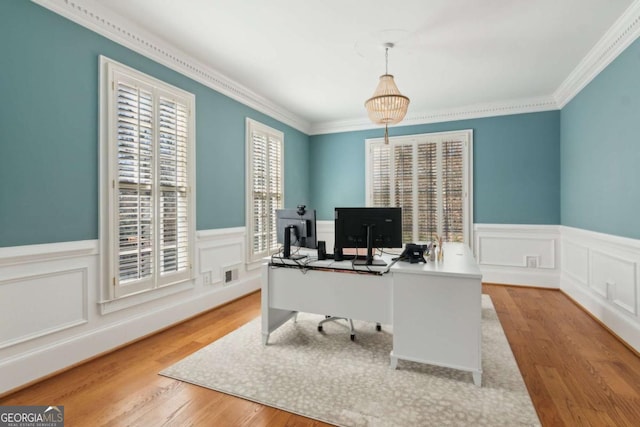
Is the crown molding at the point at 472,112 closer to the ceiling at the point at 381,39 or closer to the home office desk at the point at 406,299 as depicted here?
the ceiling at the point at 381,39

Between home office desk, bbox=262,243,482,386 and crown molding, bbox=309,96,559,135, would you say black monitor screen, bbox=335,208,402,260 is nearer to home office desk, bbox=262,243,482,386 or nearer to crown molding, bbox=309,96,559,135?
home office desk, bbox=262,243,482,386

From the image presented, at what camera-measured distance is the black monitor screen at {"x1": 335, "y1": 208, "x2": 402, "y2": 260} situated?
256 cm

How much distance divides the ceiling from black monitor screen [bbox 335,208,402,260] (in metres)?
1.65

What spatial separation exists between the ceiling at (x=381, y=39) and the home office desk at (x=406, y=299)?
206cm

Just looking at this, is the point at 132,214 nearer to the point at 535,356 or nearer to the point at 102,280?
the point at 102,280

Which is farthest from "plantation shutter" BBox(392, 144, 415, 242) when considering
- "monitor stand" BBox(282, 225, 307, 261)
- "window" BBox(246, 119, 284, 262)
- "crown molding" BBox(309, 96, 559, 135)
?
"monitor stand" BBox(282, 225, 307, 261)

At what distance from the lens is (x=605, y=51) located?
311 centimetres

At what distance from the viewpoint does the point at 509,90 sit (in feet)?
14.4

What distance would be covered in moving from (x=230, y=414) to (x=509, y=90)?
501 cm

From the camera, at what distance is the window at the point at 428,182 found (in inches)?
201

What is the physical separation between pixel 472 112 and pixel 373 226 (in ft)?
11.9

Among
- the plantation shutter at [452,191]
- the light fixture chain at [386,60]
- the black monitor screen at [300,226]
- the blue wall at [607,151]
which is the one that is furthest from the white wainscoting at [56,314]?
the blue wall at [607,151]

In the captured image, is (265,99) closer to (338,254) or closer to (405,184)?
(405,184)

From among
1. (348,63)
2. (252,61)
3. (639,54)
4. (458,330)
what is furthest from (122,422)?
(639,54)
